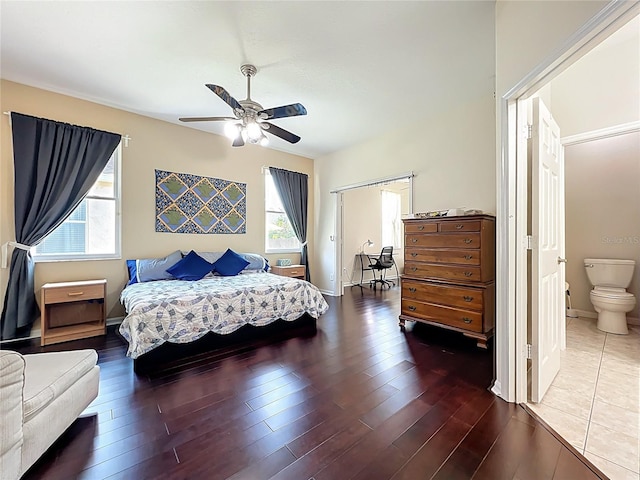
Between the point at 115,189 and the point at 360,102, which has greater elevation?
the point at 360,102

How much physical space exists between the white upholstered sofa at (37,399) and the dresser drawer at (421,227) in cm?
325

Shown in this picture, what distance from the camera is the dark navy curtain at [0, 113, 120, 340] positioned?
2963 mm

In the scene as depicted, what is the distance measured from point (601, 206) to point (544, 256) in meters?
2.71

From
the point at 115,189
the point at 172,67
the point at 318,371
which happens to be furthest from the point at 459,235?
the point at 115,189

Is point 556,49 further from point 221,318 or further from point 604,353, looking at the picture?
point 221,318

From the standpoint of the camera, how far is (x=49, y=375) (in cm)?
145

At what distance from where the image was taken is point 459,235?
2951 mm

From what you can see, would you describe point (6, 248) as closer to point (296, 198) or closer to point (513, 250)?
point (296, 198)

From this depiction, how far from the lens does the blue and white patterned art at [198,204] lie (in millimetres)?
4027

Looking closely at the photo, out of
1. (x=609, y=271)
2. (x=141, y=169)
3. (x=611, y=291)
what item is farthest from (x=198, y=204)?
(x=609, y=271)

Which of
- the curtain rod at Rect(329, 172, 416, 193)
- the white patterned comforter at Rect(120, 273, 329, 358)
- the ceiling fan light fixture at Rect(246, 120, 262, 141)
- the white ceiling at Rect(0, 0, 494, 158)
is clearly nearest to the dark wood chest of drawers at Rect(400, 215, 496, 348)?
the curtain rod at Rect(329, 172, 416, 193)

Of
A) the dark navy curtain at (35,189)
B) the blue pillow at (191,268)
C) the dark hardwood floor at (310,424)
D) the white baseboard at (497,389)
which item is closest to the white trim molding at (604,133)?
the dark hardwood floor at (310,424)

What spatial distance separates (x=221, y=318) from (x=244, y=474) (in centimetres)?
164

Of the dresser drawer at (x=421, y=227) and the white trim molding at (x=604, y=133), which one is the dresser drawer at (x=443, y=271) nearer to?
the dresser drawer at (x=421, y=227)
